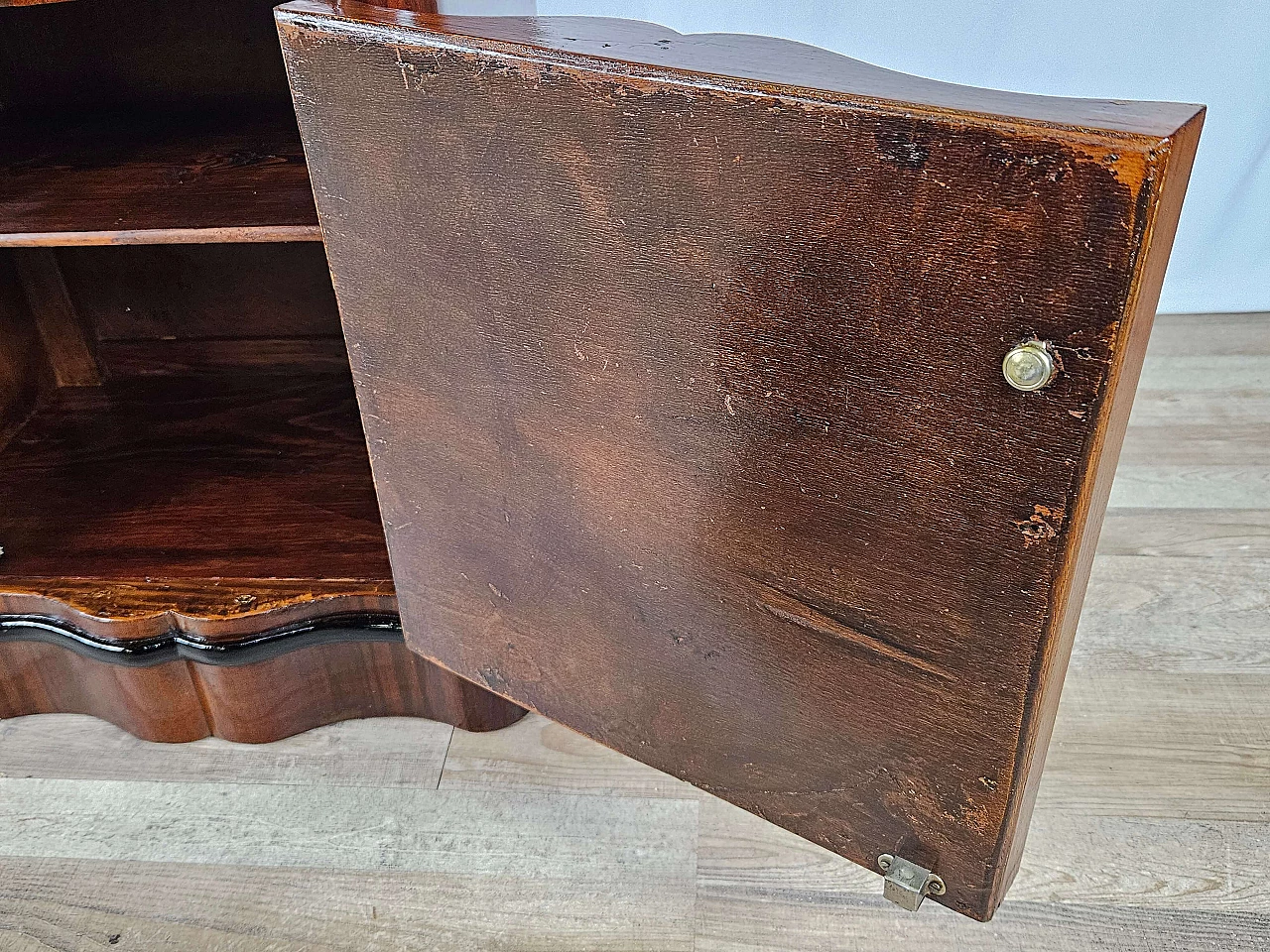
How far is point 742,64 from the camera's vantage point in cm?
43

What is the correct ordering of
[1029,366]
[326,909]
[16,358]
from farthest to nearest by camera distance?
[16,358]
[326,909]
[1029,366]

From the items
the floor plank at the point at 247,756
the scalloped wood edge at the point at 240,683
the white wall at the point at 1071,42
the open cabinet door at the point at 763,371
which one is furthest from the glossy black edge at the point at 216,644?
the white wall at the point at 1071,42

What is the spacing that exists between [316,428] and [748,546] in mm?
653

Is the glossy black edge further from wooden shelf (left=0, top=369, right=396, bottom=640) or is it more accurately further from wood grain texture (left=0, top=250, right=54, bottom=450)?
wood grain texture (left=0, top=250, right=54, bottom=450)

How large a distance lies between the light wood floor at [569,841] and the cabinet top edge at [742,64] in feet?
1.90

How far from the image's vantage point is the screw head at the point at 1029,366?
0.39 metres

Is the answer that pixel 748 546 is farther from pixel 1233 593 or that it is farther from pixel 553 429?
pixel 1233 593

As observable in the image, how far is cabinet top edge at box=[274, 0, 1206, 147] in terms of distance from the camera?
37 centimetres

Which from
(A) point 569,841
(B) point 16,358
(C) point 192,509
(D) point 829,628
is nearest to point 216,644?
(C) point 192,509

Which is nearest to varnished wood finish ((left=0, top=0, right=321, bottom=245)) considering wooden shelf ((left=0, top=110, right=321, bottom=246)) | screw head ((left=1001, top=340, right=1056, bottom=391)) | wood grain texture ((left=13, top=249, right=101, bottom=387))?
wooden shelf ((left=0, top=110, right=321, bottom=246))

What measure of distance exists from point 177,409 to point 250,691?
348 mm

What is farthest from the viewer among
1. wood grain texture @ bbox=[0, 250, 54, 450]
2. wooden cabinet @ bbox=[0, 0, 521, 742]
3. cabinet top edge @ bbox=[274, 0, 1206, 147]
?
wood grain texture @ bbox=[0, 250, 54, 450]

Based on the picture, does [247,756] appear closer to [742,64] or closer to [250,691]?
[250,691]

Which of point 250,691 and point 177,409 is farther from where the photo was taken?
point 177,409
